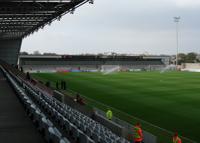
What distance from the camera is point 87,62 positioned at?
124 metres

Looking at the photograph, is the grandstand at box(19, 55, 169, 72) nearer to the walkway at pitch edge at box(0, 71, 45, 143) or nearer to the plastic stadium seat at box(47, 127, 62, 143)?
the walkway at pitch edge at box(0, 71, 45, 143)

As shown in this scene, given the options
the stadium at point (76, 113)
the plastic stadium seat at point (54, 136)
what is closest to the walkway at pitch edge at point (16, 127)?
the stadium at point (76, 113)

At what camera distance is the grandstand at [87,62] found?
379 ft

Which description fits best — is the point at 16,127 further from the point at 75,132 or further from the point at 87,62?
the point at 87,62

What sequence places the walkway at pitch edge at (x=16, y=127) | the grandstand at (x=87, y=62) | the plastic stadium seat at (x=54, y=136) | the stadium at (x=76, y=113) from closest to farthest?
the plastic stadium seat at (x=54, y=136) → the walkway at pitch edge at (x=16, y=127) → the stadium at (x=76, y=113) → the grandstand at (x=87, y=62)

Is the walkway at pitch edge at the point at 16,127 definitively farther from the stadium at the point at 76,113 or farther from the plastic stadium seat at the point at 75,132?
the plastic stadium seat at the point at 75,132

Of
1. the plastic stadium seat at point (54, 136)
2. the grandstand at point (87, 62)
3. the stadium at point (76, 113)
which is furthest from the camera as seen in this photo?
the grandstand at point (87, 62)

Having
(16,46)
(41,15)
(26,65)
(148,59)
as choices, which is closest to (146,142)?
(41,15)

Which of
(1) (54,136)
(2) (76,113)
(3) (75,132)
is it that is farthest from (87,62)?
(1) (54,136)

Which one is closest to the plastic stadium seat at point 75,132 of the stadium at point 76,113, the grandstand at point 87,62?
the stadium at point 76,113

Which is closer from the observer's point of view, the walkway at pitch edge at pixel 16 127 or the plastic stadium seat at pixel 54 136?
the plastic stadium seat at pixel 54 136

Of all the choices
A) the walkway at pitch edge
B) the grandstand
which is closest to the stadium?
the walkway at pitch edge

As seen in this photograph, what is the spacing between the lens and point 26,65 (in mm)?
113250

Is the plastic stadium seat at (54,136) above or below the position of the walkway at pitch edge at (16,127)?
above
